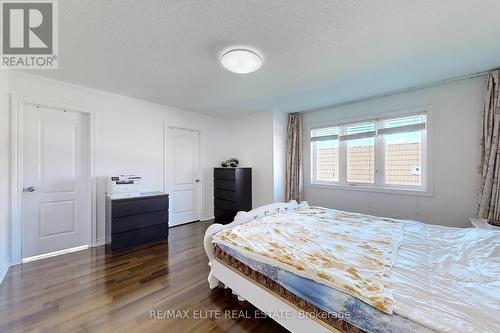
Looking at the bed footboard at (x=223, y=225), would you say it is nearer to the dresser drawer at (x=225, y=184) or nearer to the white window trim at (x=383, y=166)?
the white window trim at (x=383, y=166)

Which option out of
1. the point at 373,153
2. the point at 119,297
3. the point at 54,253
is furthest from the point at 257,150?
the point at 54,253

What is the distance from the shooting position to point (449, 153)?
107 inches

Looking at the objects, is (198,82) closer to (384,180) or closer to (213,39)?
(213,39)

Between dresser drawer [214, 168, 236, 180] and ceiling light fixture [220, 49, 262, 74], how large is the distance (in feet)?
7.56

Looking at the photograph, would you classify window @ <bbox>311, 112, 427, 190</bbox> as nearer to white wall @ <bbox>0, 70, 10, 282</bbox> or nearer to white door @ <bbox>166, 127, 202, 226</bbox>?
white door @ <bbox>166, 127, 202, 226</bbox>

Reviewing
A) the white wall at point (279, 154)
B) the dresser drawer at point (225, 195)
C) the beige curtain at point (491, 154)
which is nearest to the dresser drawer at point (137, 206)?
the dresser drawer at point (225, 195)

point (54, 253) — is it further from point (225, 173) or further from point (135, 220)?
point (225, 173)

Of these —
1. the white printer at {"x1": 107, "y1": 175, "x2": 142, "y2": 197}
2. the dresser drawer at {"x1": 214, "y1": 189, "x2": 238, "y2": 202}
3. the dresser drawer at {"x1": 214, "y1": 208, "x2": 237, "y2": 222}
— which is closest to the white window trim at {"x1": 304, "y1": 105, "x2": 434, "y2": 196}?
the dresser drawer at {"x1": 214, "y1": 189, "x2": 238, "y2": 202}

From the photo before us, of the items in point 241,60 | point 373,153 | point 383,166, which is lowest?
point 383,166

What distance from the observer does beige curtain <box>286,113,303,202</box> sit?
13.3 feet

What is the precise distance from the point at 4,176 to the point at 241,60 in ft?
9.57

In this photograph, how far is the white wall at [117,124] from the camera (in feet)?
8.79

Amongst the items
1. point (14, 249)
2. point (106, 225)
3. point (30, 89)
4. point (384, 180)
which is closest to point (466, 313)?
point (384, 180)

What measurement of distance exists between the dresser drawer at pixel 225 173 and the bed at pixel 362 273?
1.98 m
